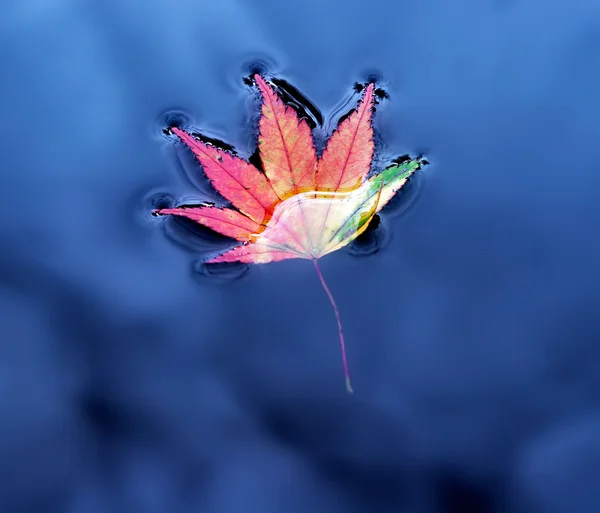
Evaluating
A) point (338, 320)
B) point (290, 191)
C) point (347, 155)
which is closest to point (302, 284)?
point (338, 320)

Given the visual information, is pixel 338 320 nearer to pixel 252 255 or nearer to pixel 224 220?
pixel 252 255

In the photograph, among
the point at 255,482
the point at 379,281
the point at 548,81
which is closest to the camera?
the point at 255,482

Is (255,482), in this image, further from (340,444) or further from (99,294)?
(99,294)

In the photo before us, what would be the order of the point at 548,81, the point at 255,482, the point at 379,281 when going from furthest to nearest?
the point at 548,81
the point at 379,281
the point at 255,482

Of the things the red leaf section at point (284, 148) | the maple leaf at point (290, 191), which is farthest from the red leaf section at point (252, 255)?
the red leaf section at point (284, 148)

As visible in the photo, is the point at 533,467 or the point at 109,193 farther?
the point at 109,193

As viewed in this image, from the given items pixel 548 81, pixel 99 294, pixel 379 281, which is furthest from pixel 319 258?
pixel 548 81
